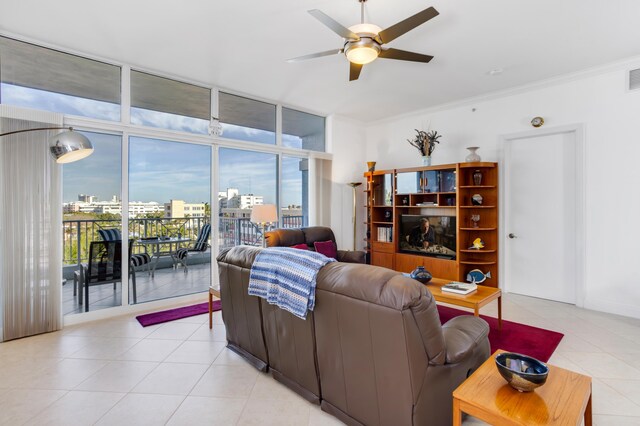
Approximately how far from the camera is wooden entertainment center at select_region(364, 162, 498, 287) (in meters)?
4.73

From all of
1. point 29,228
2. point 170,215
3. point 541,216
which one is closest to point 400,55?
point 541,216

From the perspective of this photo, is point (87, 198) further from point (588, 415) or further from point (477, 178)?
point (477, 178)

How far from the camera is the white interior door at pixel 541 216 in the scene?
4.21 meters

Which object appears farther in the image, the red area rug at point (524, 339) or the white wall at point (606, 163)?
the white wall at point (606, 163)

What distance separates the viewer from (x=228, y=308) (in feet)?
8.95

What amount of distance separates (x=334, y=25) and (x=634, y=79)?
146 inches

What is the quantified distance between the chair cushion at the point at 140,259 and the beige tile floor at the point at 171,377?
78 cm

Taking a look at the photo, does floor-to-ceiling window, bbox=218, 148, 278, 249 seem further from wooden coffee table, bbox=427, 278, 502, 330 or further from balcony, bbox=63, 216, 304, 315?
wooden coffee table, bbox=427, 278, 502, 330

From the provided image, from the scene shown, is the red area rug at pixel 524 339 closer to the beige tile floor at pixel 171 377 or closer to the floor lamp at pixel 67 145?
the beige tile floor at pixel 171 377

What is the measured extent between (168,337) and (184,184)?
6.66 ft

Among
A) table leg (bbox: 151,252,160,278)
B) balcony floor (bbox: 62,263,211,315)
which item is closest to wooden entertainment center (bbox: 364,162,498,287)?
balcony floor (bbox: 62,263,211,315)

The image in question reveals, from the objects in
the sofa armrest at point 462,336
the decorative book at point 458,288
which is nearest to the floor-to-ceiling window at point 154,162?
the decorative book at point 458,288

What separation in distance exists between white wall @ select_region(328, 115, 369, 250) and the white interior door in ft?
8.44

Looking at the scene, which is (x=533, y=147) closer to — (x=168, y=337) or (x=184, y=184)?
(x=184, y=184)
